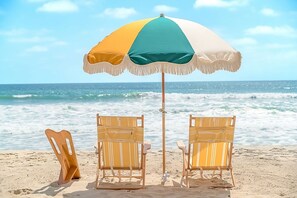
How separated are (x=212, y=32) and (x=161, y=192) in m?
2.05

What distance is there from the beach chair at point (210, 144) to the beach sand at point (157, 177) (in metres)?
0.29

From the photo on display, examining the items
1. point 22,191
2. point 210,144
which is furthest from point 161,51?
point 22,191

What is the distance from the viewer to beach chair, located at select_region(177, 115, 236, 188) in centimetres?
489

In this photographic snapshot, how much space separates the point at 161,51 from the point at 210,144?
53.7 inches

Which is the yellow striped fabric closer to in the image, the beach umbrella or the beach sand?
the beach umbrella

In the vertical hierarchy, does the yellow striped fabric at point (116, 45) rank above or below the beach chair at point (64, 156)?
above

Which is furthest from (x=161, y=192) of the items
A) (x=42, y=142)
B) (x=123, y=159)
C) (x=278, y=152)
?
(x=42, y=142)

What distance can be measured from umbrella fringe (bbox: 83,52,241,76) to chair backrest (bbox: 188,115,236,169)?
0.59m

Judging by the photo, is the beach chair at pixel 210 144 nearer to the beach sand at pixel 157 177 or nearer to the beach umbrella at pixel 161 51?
the beach sand at pixel 157 177

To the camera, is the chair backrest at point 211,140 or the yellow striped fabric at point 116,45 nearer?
the yellow striped fabric at point 116,45

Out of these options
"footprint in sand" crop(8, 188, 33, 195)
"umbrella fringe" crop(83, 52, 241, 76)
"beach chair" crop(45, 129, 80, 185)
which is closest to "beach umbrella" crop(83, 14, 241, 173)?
"umbrella fringe" crop(83, 52, 241, 76)

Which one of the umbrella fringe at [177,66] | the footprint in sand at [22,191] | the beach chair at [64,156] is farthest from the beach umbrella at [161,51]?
the footprint in sand at [22,191]

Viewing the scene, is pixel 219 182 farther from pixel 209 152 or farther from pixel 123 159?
pixel 123 159

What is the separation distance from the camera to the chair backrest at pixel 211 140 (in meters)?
4.89
